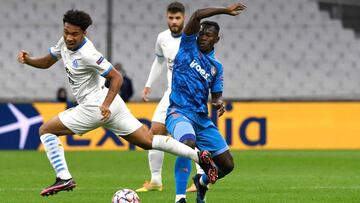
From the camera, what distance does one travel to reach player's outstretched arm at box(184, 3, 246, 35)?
808 centimetres

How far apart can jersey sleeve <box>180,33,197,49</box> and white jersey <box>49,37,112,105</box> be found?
2.45ft

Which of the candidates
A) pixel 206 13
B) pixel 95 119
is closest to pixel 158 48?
pixel 95 119

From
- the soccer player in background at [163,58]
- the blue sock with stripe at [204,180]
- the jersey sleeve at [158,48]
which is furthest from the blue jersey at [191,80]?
the jersey sleeve at [158,48]

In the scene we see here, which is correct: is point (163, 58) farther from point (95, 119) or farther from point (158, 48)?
point (95, 119)

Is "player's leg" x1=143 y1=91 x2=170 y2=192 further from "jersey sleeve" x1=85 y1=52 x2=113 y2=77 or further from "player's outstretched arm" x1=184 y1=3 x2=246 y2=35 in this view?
"player's outstretched arm" x1=184 y1=3 x2=246 y2=35

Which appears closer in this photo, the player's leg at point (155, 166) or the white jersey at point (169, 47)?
the player's leg at point (155, 166)

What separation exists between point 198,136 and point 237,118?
31.8ft

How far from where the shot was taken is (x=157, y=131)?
10.6 m

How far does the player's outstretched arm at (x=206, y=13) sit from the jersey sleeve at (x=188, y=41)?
40mm

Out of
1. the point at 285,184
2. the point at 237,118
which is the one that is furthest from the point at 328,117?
the point at 285,184

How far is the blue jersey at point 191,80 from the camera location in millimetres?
8539

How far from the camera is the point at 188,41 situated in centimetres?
854

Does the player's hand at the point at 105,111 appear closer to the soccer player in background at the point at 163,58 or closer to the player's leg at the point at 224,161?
the player's leg at the point at 224,161

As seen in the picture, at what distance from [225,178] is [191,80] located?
13.1 ft
